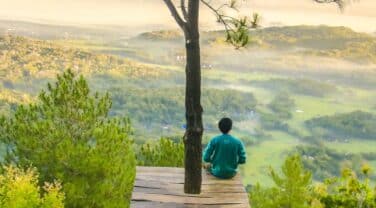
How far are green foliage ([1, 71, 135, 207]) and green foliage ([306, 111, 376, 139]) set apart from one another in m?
137

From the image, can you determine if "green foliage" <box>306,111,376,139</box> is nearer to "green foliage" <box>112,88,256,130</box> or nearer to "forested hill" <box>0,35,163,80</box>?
"green foliage" <box>112,88,256,130</box>

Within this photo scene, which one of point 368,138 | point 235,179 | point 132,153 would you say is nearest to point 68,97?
point 132,153

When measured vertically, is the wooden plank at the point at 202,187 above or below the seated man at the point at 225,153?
below

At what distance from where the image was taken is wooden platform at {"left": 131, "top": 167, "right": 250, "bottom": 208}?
24.6ft

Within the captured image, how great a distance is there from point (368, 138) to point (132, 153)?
140 metres

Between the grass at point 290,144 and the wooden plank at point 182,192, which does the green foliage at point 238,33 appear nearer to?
the wooden plank at point 182,192

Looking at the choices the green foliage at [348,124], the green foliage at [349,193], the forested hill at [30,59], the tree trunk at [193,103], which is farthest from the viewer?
the forested hill at [30,59]

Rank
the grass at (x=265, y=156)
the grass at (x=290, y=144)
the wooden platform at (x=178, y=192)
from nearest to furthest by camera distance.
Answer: the wooden platform at (x=178, y=192)
the grass at (x=265, y=156)
the grass at (x=290, y=144)

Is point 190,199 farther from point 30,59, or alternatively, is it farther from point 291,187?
point 30,59

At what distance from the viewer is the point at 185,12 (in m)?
7.99

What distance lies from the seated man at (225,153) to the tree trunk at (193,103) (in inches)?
21.0

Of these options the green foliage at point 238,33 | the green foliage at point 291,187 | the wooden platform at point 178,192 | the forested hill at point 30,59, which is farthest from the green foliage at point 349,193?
the forested hill at point 30,59

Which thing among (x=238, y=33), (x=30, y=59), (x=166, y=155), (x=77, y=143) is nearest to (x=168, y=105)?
(x=30, y=59)

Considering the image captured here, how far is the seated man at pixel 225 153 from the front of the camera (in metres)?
8.48
